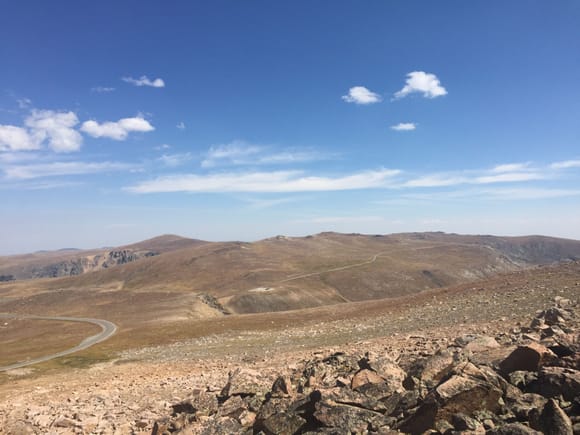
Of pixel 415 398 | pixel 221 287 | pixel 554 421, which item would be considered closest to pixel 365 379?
pixel 415 398

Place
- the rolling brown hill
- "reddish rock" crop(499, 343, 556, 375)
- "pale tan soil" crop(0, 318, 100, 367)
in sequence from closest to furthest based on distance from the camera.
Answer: "reddish rock" crop(499, 343, 556, 375) → "pale tan soil" crop(0, 318, 100, 367) → the rolling brown hill

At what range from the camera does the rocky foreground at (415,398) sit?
11.2 metres

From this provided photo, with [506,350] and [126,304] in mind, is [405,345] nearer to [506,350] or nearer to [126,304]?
[506,350]

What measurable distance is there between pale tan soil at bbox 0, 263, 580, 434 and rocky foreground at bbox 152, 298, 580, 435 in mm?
3679

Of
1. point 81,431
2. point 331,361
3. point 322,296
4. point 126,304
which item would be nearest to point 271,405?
point 331,361

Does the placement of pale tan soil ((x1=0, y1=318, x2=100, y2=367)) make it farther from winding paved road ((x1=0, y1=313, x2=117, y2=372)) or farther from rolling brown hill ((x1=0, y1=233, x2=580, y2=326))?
rolling brown hill ((x1=0, y1=233, x2=580, y2=326))

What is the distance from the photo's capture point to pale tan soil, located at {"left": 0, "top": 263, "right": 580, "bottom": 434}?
21984 mm

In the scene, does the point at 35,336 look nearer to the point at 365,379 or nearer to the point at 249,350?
the point at 249,350

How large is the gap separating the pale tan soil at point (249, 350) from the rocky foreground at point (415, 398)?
3.68 metres

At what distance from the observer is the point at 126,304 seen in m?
113

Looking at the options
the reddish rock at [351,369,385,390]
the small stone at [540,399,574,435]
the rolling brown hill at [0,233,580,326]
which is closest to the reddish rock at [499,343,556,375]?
the small stone at [540,399,574,435]

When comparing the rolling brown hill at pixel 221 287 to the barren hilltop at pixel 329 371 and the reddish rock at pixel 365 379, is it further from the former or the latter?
the reddish rock at pixel 365 379

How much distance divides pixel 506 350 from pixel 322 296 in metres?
118

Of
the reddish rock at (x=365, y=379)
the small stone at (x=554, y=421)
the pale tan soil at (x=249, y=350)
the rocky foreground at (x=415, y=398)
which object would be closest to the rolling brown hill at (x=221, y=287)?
the pale tan soil at (x=249, y=350)
